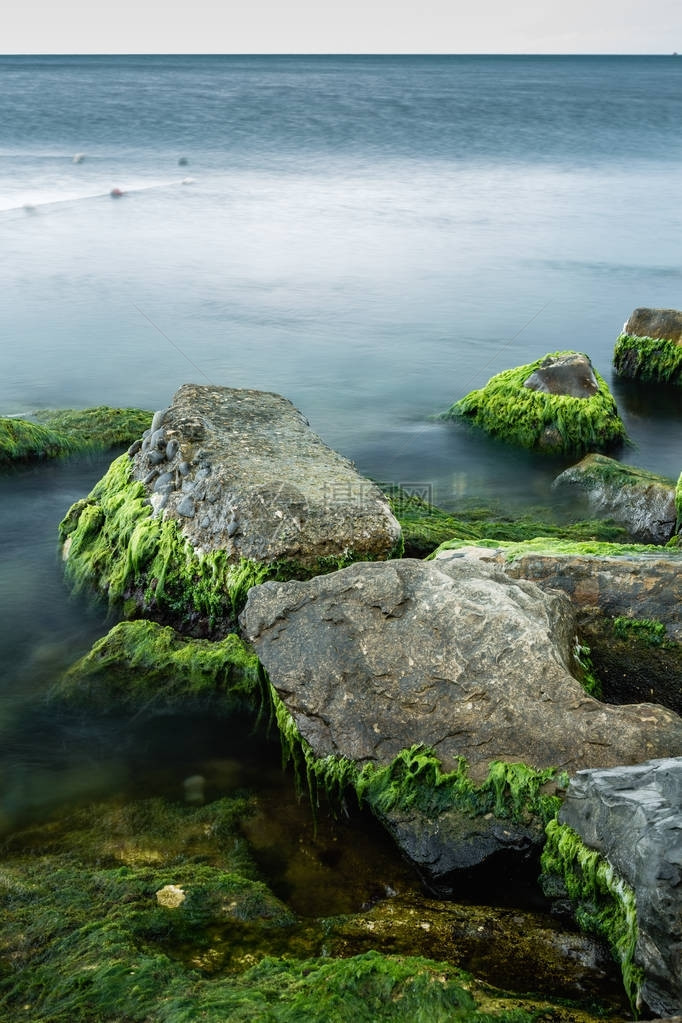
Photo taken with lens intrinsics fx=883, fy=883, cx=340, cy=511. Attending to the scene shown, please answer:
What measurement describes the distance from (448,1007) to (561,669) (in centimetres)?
160

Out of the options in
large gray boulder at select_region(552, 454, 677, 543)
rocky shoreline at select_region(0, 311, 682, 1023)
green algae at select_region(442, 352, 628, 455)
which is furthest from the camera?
green algae at select_region(442, 352, 628, 455)

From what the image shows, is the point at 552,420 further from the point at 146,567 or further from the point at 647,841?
the point at 647,841

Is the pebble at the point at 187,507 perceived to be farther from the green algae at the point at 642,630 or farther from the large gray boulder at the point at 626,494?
the large gray boulder at the point at 626,494

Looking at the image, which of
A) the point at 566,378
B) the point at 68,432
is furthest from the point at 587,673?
the point at 68,432

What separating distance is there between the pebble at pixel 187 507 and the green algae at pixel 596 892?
2.84 meters

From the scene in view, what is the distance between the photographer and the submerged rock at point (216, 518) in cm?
507

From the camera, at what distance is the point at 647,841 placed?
2.93 meters

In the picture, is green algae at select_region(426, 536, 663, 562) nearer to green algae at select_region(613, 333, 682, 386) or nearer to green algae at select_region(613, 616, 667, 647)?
green algae at select_region(613, 616, 667, 647)

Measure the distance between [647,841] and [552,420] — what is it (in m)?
6.04

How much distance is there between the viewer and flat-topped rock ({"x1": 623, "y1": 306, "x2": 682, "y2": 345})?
10.2 m

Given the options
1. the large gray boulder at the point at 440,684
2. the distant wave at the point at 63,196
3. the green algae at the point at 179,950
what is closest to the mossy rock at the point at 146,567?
the large gray boulder at the point at 440,684

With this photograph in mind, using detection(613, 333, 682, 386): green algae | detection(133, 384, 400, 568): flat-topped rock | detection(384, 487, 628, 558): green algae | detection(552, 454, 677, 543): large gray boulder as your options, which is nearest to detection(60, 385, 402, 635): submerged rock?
detection(133, 384, 400, 568): flat-topped rock

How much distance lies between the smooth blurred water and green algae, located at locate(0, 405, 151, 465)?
0.87 feet

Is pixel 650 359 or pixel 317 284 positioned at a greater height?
pixel 317 284
